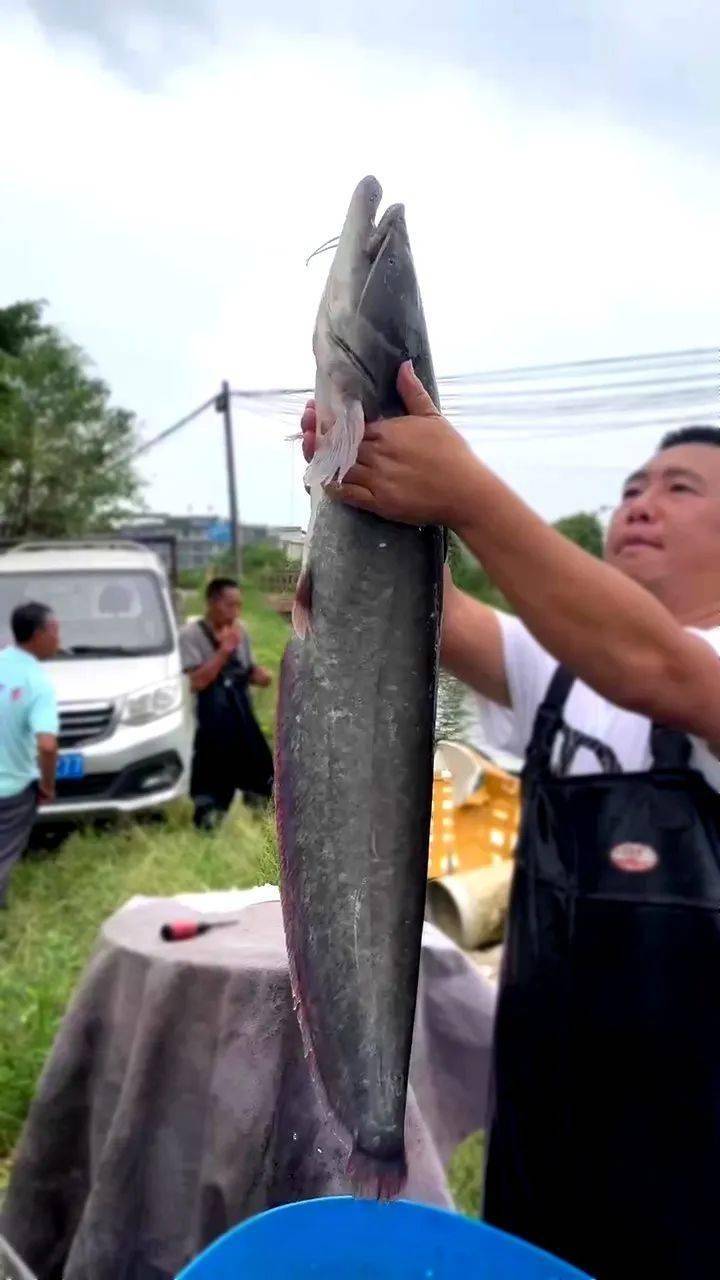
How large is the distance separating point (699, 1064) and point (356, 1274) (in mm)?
575

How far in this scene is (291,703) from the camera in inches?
34.1

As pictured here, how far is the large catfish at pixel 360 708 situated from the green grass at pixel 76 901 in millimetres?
265

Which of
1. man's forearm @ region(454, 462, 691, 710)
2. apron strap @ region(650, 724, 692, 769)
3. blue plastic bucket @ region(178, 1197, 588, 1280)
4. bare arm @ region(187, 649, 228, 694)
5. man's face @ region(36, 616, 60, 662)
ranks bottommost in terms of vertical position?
blue plastic bucket @ region(178, 1197, 588, 1280)

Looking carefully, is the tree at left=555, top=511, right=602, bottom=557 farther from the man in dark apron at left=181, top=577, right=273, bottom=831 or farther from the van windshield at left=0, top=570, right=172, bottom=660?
the van windshield at left=0, top=570, right=172, bottom=660

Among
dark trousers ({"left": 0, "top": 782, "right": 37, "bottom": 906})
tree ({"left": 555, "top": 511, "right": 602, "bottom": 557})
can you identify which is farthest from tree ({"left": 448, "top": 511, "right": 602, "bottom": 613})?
dark trousers ({"left": 0, "top": 782, "right": 37, "bottom": 906})

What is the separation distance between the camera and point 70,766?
588 centimetres

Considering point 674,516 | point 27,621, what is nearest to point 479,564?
point 674,516

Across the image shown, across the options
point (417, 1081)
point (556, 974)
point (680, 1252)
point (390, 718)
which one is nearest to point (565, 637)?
point (390, 718)

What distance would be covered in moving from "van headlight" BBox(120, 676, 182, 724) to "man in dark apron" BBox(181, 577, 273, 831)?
9.63 ft

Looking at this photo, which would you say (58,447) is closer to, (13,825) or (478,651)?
(13,825)

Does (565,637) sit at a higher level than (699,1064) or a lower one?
higher

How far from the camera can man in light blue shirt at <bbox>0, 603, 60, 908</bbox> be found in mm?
4707

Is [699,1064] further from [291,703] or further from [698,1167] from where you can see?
[291,703]

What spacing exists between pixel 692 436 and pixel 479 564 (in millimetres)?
520
